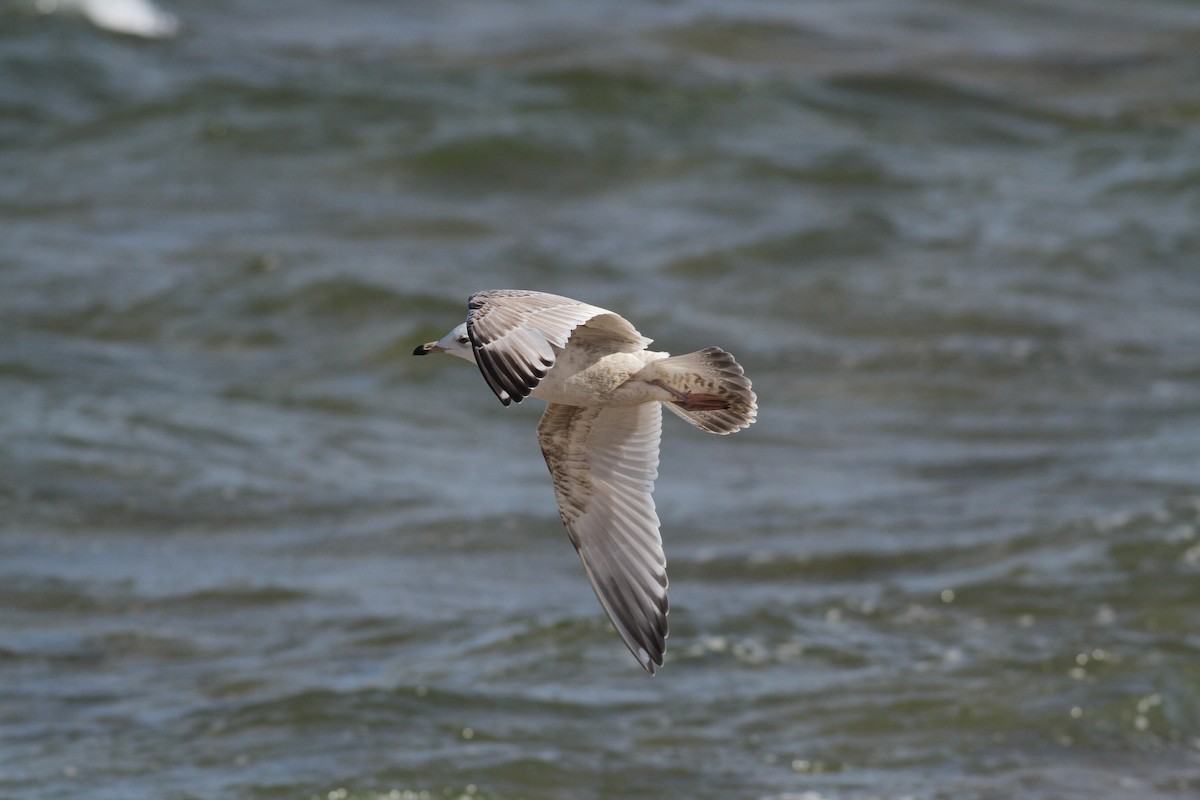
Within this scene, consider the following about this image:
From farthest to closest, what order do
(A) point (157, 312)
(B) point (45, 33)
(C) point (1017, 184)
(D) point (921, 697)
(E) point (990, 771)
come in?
(B) point (45, 33) < (C) point (1017, 184) < (A) point (157, 312) < (D) point (921, 697) < (E) point (990, 771)

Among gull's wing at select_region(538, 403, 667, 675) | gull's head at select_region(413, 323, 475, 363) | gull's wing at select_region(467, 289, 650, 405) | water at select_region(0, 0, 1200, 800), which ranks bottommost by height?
water at select_region(0, 0, 1200, 800)

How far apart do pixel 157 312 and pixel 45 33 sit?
5906 millimetres

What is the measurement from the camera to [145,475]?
10.0 meters

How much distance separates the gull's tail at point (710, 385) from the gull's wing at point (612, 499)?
1.83 ft

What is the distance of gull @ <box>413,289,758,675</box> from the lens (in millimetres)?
4500

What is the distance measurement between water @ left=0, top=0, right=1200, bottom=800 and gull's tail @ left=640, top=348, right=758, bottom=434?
2306mm

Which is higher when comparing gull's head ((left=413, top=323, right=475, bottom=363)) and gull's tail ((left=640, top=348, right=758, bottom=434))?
gull's head ((left=413, top=323, right=475, bottom=363))

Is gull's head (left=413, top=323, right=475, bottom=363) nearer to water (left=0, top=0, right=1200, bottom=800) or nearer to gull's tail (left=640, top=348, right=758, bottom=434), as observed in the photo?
gull's tail (left=640, top=348, right=758, bottom=434)

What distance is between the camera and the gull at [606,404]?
14.8ft

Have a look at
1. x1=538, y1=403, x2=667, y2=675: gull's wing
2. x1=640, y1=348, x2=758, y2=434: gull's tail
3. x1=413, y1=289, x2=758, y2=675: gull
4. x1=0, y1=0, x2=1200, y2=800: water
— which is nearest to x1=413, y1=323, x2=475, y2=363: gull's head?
x1=413, y1=289, x2=758, y2=675: gull

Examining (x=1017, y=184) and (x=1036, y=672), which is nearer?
(x=1036, y=672)

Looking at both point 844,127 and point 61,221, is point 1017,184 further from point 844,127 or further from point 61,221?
point 61,221

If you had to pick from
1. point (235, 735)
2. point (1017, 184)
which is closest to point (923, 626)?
point (235, 735)

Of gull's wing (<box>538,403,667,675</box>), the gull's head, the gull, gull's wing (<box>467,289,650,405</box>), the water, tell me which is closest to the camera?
gull's wing (<box>467,289,650,405</box>)
